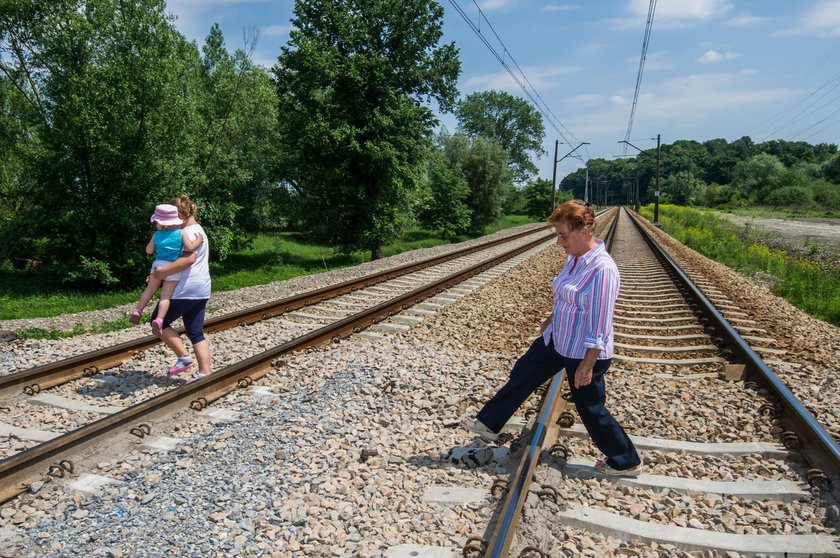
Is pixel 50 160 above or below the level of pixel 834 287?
above

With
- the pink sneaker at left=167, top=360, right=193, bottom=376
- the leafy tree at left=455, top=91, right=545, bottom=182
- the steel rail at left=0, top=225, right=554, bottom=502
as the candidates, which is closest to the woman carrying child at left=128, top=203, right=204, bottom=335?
the pink sneaker at left=167, top=360, right=193, bottom=376

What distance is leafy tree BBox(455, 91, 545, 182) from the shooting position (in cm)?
7831

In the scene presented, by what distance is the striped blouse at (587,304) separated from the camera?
3277 mm

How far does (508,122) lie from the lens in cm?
7981

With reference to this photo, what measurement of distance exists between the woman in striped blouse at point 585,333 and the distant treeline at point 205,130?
15675 millimetres

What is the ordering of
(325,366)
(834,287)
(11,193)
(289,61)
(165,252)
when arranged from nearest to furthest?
1. (165,252)
2. (325,366)
3. (834,287)
4. (11,193)
5. (289,61)

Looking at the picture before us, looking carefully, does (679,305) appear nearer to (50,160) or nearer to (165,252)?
(165,252)

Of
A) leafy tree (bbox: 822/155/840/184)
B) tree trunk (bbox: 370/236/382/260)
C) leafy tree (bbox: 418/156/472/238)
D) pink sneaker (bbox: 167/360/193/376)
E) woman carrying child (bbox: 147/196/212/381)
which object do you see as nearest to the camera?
woman carrying child (bbox: 147/196/212/381)

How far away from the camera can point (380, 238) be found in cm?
2248

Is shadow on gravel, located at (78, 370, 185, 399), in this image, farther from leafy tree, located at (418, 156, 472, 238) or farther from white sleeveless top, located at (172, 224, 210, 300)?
leafy tree, located at (418, 156, 472, 238)

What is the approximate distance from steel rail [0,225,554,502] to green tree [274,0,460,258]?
13.8 metres

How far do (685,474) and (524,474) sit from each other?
1.20 m

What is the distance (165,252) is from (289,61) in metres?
18.3

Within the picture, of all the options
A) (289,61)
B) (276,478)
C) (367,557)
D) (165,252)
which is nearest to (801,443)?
(367,557)
